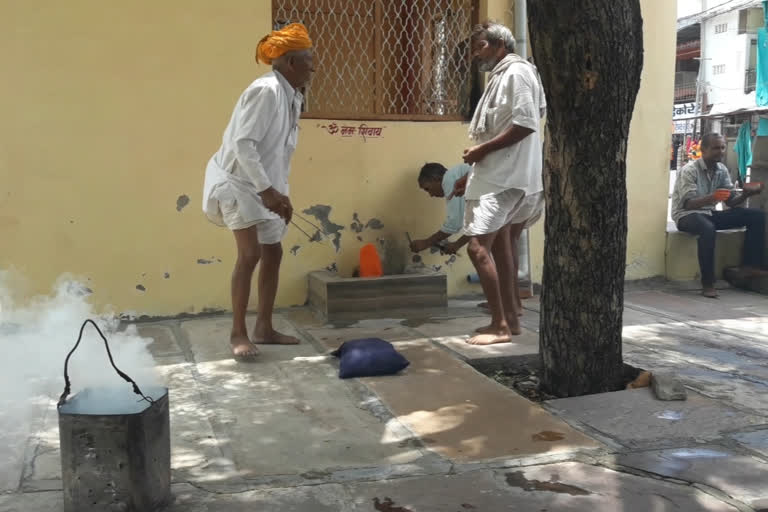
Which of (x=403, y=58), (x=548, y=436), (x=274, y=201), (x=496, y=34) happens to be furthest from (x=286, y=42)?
(x=403, y=58)

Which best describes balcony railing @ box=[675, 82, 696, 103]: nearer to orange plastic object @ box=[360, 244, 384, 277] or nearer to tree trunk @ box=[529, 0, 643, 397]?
orange plastic object @ box=[360, 244, 384, 277]

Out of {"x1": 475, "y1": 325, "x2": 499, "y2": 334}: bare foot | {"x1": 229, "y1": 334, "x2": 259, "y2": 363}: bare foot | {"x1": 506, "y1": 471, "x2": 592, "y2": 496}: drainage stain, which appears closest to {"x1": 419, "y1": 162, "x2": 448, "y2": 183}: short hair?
{"x1": 475, "y1": 325, "x2": 499, "y2": 334}: bare foot

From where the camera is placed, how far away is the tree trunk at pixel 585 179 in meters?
3.47

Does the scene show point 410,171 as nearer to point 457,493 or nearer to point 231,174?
point 231,174

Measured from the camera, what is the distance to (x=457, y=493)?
106 inches

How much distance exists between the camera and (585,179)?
11.9ft

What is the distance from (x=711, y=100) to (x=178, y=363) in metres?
22.4

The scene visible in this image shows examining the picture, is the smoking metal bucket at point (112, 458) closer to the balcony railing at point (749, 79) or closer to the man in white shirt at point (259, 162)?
the man in white shirt at point (259, 162)

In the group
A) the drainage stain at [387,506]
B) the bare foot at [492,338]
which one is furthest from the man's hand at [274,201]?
the drainage stain at [387,506]

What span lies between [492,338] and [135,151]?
2.98 m

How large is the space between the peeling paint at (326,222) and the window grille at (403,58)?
75cm

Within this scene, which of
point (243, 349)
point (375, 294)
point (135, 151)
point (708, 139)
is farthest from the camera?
point (708, 139)

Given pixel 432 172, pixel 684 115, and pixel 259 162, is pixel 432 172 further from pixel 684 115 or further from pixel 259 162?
pixel 684 115

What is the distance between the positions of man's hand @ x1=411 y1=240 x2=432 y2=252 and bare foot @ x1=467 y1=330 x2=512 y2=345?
56.7 inches
